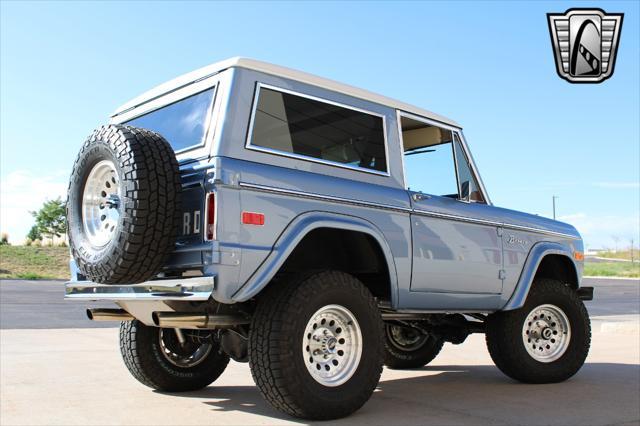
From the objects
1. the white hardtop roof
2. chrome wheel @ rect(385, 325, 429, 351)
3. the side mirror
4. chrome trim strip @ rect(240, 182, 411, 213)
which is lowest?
chrome wheel @ rect(385, 325, 429, 351)

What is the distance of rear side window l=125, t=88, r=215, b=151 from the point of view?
15.1ft

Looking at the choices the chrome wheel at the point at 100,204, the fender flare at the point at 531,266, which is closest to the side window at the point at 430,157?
the fender flare at the point at 531,266

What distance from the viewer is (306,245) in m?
5.11

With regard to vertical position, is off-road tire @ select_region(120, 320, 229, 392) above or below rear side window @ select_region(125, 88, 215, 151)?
below

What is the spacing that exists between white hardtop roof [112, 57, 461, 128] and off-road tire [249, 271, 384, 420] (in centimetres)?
140

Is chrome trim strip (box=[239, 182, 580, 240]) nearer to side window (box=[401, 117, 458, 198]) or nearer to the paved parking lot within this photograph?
side window (box=[401, 117, 458, 198])

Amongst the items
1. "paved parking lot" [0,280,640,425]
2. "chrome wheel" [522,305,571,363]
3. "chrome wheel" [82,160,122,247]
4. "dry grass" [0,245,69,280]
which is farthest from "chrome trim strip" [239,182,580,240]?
"dry grass" [0,245,69,280]

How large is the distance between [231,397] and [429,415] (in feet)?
5.41

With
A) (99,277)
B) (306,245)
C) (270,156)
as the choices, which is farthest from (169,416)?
(270,156)

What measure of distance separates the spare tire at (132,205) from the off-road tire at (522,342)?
3.47 meters

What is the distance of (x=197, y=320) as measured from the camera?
4238 millimetres

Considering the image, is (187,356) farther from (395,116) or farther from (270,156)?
(395,116)

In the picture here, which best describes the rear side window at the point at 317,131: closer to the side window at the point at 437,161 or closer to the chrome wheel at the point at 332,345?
the side window at the point at 437,161

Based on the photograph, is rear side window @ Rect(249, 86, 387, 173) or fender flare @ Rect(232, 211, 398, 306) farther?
rear side window @ Rect(249, 86, 387, 173)
